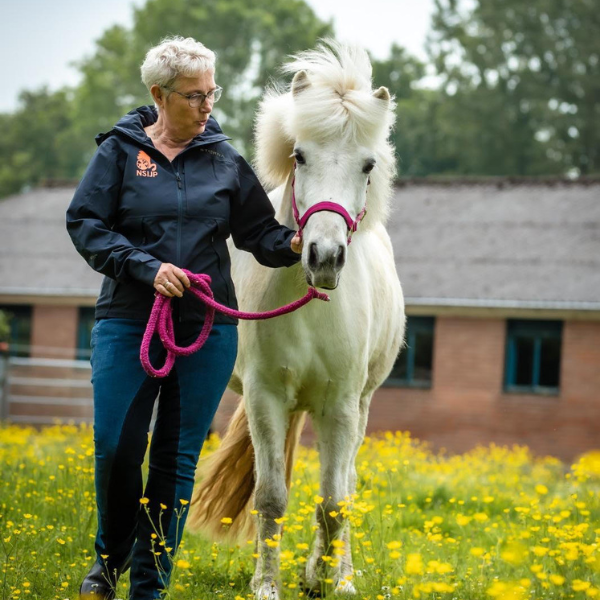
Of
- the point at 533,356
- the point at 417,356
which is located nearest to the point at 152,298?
the point at 533,356

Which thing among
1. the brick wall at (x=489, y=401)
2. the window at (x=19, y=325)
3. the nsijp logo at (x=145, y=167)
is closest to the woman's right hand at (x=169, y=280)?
the nsijp logo at (x=145, y=167)

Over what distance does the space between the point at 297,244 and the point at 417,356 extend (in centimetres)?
1649

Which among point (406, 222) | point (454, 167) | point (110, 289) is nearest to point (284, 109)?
point (110, 289)

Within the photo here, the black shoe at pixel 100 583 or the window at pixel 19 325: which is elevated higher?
the window at pixel 19 325

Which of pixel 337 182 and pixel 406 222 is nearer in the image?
pixel 337 182

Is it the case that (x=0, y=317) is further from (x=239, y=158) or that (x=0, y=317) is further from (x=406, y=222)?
(x=239, y=158)

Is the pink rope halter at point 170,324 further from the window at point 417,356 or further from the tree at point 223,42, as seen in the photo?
the tree at point 223,42

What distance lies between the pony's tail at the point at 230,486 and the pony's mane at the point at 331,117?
1435 millimetres

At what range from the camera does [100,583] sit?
3.76 meters

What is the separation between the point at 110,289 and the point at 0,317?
731 inches

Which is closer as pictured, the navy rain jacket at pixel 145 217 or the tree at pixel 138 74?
the navy rain jacket at pixel 145 217

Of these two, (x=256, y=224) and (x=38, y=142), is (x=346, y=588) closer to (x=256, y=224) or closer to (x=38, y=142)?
(x=256, y=224)

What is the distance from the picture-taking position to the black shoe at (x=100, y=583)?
3.73 m

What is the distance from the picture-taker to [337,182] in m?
3.83
